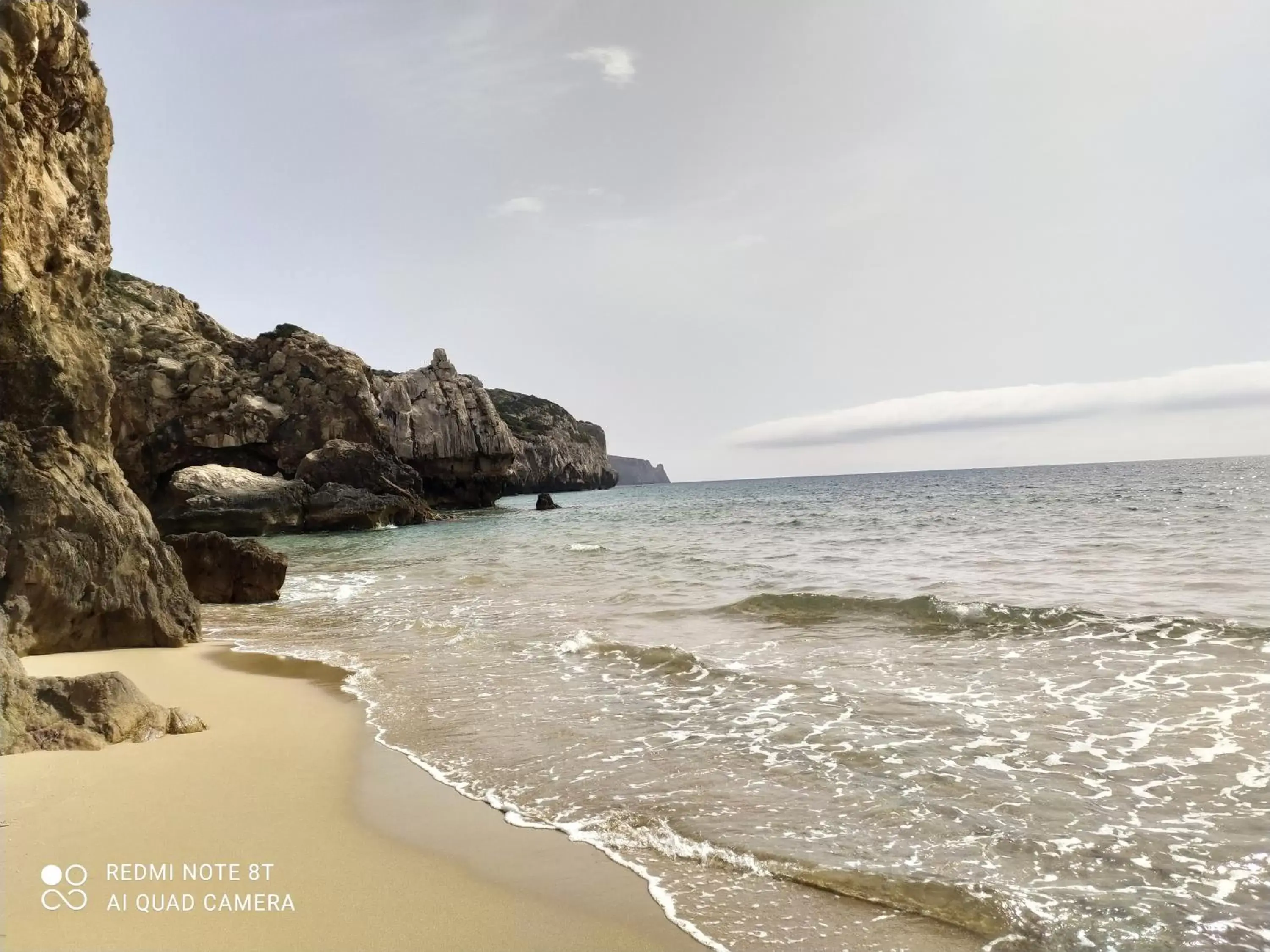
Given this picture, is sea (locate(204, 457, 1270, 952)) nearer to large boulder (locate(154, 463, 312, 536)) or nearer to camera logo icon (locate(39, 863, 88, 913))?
camera logo icon (locate(39, 863, 88, 913))

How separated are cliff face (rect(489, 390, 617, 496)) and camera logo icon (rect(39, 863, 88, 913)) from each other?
86584 millimetres

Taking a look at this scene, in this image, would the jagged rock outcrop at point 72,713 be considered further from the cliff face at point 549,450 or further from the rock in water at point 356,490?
the cliff face at point 549,450

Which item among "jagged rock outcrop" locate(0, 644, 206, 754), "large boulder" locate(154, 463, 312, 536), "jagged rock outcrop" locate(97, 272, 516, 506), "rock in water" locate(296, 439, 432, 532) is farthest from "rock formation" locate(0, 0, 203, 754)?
"jagged rock outcrop" locate(97, 272, 516, 506)

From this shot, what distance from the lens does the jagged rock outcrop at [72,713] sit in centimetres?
488

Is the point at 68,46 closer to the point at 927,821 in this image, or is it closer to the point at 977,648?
the point at 927,821

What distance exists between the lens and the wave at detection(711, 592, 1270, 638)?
916cm

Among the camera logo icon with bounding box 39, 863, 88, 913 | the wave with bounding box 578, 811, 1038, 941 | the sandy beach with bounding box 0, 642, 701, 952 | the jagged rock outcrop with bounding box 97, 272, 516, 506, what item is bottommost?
the wave with bounding box 578, 811, 1038, 941

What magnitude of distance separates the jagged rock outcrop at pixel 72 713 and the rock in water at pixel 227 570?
10144 mm

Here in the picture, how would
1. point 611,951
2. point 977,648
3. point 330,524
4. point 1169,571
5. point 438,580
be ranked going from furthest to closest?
point 330,524 → point 438,580 → point 1169,571 → point 977,648 → point 611,951

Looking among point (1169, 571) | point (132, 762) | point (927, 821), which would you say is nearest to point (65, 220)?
point (132, 762)

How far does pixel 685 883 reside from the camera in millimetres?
3689

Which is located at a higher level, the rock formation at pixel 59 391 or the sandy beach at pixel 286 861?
the rock formation at pixel 59 391

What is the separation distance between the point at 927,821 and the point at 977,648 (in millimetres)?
5278

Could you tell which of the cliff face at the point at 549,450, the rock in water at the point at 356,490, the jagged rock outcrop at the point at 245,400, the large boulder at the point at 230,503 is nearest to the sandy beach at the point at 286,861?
the large boulder at the point at 230,503
